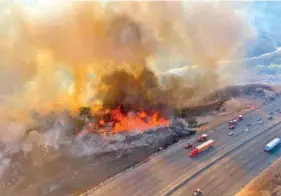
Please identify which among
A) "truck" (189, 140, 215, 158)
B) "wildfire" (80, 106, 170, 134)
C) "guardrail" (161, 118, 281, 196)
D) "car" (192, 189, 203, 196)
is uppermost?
"wildfire" (80, 106, 170, 134)

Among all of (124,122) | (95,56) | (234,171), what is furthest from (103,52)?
(234,171)

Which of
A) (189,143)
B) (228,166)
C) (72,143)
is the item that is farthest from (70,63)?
(228,166)

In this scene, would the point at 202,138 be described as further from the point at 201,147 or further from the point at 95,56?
the point at 95,56

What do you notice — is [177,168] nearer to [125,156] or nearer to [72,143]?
[125,156]

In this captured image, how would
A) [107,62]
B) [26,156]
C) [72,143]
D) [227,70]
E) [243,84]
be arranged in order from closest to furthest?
1. [26,156]
2. [72,143]
3. [107,62]
4. [243,84]
5. [227,70]

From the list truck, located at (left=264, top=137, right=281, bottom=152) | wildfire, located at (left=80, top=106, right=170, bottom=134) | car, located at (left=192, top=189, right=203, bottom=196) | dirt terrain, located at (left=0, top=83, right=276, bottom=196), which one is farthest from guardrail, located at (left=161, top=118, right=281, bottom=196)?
wildfire, located at (left=80, top=106, right=170, bottom=134)

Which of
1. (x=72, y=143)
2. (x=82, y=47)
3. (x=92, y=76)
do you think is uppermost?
(x=82, y=47)

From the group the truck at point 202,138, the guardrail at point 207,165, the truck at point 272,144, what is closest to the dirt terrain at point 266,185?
the truck at point 272,144

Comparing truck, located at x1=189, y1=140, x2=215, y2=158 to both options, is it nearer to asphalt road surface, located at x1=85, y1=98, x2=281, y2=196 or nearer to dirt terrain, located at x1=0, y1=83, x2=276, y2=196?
asphalt road surface, located at x1=85, y1=98, x2=281, y2=196
